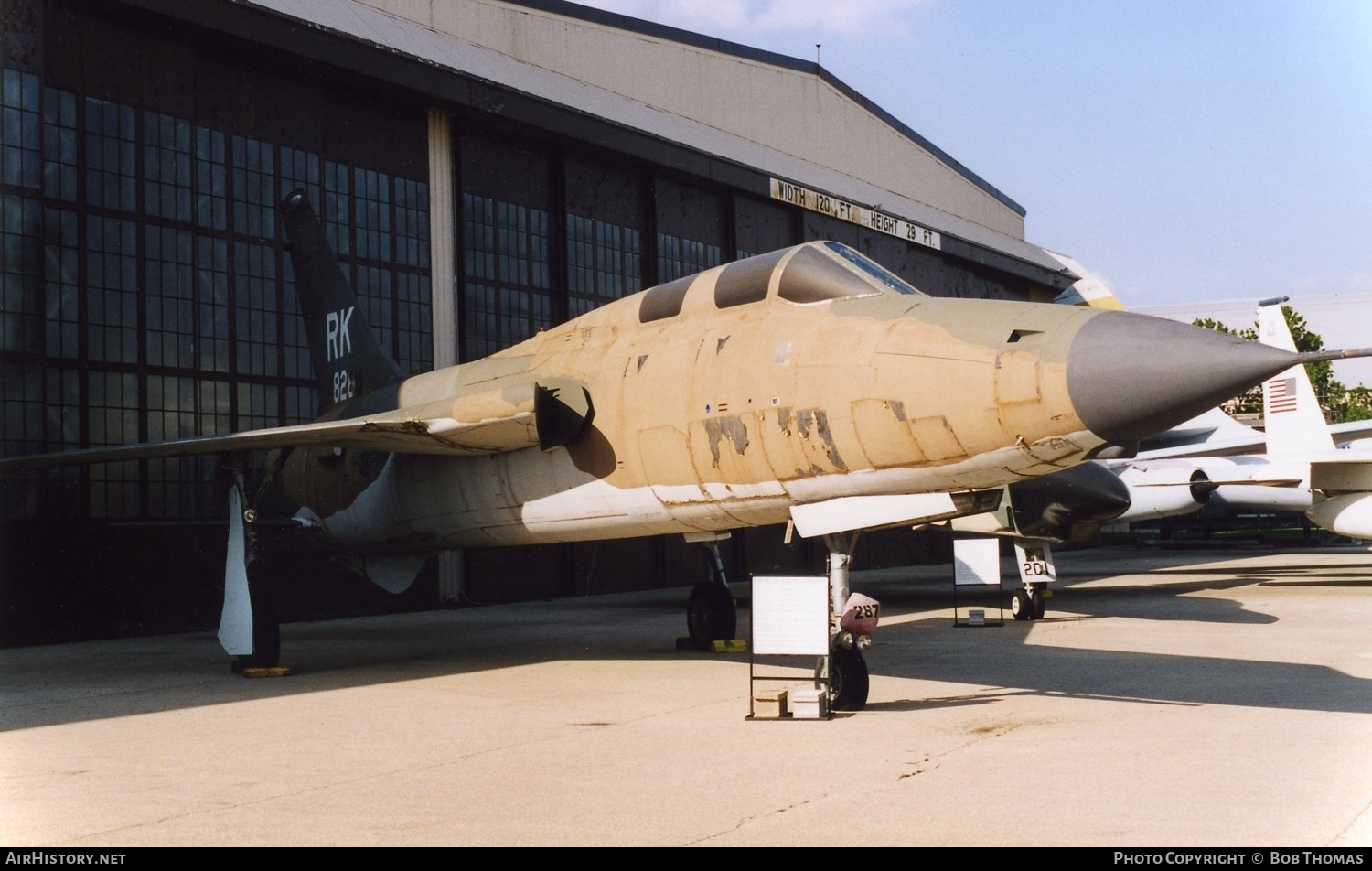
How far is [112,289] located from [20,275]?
1.48 meters

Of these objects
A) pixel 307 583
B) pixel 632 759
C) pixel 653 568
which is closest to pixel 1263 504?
pixel 653 568

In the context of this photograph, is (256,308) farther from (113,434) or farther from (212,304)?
(113,434)

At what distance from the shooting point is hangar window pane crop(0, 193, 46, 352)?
1638cm

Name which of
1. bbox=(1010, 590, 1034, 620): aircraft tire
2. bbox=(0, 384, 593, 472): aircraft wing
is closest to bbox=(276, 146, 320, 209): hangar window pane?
bbox=(0, 384, 593, 472): aircraft wing

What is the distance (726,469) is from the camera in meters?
9.69

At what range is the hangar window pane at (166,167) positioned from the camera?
18359mm

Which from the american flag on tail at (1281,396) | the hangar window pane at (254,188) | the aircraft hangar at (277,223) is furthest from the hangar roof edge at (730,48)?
the american flag on tail at (1281,396)

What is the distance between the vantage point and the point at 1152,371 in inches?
281

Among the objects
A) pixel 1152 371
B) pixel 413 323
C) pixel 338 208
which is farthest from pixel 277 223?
pixel 1152 371

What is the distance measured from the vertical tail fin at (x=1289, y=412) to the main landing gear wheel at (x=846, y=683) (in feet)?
59.2

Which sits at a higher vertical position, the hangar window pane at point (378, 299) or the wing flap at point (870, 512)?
the hangar window pane at point (378, 299)

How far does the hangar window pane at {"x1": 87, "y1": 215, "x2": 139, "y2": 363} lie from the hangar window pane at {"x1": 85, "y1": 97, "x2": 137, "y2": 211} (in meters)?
0.31

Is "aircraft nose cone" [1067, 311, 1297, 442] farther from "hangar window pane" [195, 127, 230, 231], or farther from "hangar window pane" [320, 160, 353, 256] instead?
"hangar window pane" [320, 160, 353, 256]

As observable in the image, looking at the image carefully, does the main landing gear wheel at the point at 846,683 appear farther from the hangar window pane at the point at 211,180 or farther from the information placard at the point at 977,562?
the hangar window pane at the point at 211,180
